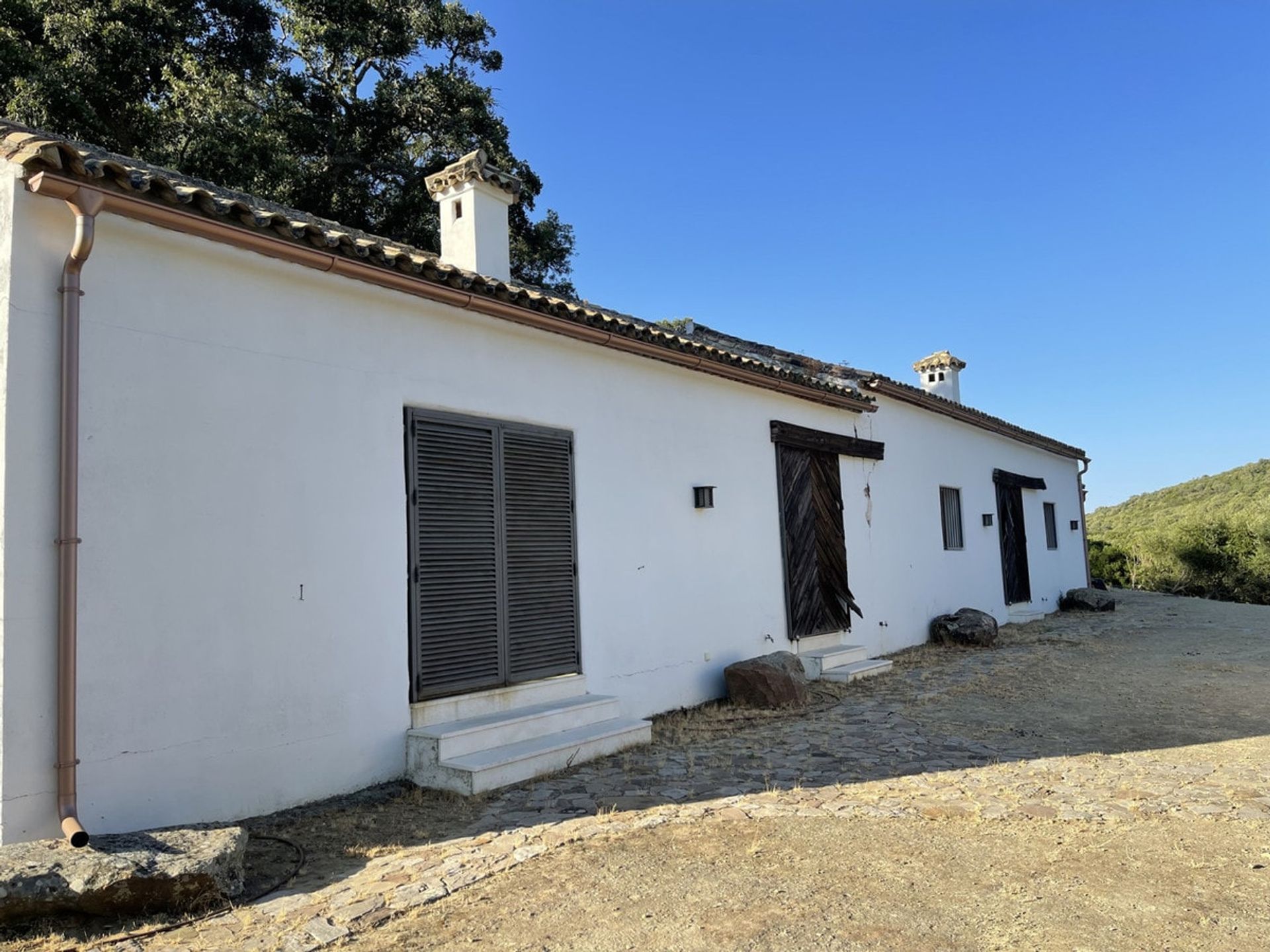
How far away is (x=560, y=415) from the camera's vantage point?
6875 millimetres

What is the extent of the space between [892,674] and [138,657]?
314 inches

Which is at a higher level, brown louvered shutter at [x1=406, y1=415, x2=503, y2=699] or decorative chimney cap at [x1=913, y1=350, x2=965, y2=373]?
decorative chimney cap at [x1=913, y1=350, x2=965, y2=373]

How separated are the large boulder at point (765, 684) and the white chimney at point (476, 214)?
4.34 meters

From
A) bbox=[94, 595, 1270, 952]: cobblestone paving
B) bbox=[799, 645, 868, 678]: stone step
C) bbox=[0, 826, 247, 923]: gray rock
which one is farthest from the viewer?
bbox=[799, 645, 868, 678]: stone step

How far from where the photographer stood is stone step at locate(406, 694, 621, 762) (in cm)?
530

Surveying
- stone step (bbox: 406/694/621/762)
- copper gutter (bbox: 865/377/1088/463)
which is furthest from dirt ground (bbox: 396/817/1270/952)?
copper gutter (bbox: 865/377/1088/463)

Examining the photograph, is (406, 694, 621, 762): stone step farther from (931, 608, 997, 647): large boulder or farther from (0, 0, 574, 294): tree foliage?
(0, 0, 574, 294): tree foliage

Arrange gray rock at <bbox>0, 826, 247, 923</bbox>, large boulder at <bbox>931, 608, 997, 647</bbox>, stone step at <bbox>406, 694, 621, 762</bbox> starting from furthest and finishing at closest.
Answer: large boulder at <bbox>931, 608, 997, 647</bbox> → stone step at <bbox>406, 694, 621, 762</bbox> → gray rock at <bbox>0, 826, 247, 923</bbox>

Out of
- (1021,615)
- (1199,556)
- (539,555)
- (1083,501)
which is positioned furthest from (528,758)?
(1199,556)


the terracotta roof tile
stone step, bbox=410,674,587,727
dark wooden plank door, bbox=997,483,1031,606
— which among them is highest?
the terracotta roof tile

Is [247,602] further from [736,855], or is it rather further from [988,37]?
[988,37]

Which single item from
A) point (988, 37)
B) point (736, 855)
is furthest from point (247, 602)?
point (988, 37)

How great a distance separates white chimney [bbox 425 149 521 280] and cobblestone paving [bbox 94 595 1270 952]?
4.55 metres

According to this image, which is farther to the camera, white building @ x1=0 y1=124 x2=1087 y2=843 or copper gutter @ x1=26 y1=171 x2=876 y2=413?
copper gutter @ x1=26 y1=171 x2=876 y2=413
